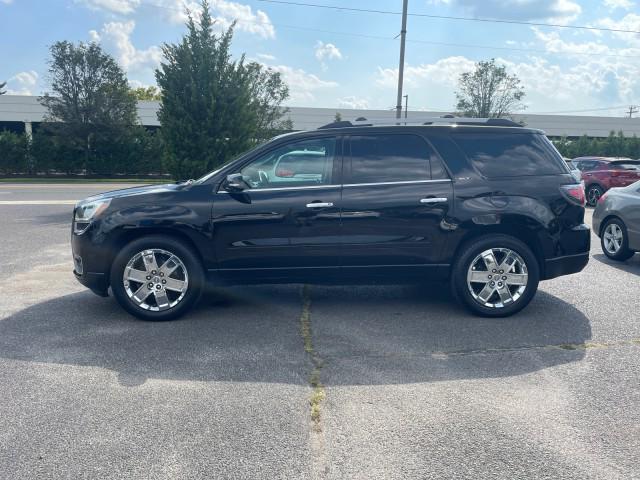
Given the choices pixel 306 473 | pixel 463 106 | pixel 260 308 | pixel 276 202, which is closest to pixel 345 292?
pixel 260 308

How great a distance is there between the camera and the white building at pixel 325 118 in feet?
147

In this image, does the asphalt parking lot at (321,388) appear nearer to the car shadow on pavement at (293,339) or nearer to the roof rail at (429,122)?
the car shadow on pavement at (293,339)

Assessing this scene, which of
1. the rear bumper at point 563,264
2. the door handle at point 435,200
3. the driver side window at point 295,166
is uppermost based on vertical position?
the driver side window at point 295,166

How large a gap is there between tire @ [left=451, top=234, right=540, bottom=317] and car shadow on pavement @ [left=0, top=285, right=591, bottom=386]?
0.54ft

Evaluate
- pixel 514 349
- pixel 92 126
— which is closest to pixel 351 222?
pixel 514 349

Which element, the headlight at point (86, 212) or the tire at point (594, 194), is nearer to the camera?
the headlight at point (86, 212)

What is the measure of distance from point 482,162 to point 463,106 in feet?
107

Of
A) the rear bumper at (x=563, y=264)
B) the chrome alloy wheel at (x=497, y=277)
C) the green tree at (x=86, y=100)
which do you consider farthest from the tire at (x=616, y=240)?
the green tree at (x=86, y=100)

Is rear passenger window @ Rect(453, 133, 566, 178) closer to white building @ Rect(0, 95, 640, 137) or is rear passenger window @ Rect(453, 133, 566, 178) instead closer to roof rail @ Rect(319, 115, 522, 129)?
roof rail @ Rect(319, 115, 522, 129)

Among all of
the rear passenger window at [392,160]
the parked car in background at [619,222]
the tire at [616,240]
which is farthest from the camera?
the tire at [616,240]

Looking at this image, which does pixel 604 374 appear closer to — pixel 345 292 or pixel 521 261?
pixel 521 261

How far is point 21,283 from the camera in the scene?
7.02 meters

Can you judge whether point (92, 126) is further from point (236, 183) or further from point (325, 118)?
A: point (236, 183)

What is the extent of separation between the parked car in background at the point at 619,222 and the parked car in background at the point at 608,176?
9.55 metres
